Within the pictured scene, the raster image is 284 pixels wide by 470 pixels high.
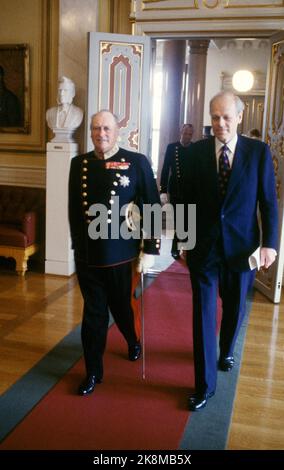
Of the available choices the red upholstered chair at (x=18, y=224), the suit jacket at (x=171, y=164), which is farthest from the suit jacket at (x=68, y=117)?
the suit jacket at (x=171, y=164)

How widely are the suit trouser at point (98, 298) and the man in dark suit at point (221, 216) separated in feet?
1.36

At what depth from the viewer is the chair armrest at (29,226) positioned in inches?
207

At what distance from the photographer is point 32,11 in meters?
5.43

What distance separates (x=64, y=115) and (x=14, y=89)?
36.8 inches

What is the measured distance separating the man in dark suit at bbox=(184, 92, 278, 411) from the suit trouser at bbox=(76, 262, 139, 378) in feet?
1.36

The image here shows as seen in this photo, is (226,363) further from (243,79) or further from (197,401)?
(243,79)

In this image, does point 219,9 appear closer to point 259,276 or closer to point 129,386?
point 259,276

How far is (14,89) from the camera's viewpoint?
562cm

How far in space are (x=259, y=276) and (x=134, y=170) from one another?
2.63 m

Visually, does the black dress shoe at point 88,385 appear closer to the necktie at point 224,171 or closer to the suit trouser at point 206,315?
the suit trouser at point 206,315

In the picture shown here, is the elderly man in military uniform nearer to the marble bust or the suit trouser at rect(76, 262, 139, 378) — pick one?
the suit trouser at rect(76, 262, 139, 378)

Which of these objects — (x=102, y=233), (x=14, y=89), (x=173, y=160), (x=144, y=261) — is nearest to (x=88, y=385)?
(x=144, y=261)

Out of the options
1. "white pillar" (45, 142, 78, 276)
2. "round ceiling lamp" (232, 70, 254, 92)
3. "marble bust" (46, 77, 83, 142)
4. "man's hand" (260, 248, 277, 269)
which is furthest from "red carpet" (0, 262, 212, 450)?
"round ceiling lamp" (232, 70, 254, 92)
